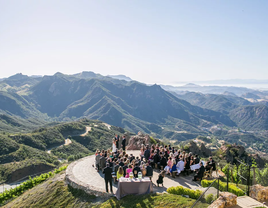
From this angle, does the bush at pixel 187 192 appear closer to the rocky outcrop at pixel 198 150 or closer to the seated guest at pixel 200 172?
the seated guest at pixel 200 172

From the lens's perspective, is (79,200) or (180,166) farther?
(180,166)

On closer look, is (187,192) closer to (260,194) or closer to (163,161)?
(260,194)

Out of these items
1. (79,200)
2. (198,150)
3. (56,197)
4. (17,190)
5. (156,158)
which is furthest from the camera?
(198,150)

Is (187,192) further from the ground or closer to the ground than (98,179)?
further from the ground

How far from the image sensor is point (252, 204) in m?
11.8

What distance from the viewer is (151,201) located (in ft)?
48.3

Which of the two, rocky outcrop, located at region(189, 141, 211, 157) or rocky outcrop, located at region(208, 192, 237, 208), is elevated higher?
rocky outcrop, located at region(208, 192, 237, 208)

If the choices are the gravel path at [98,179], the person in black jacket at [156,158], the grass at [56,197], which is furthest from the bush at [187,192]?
the person in black jacket at [156,158]

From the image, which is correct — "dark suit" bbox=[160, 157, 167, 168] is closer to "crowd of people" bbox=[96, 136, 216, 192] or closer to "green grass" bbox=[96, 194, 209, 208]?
"crowd of people" bbox=[96, 136, 216, 192]

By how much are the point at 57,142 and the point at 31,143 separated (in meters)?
17.2

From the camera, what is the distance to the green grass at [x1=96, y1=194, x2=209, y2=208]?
13.8 m

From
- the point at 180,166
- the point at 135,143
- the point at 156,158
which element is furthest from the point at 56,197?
the point at 135,143

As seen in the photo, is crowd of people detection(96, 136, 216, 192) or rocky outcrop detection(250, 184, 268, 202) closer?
rocky outcrop detection(250, 184, 268, 202)

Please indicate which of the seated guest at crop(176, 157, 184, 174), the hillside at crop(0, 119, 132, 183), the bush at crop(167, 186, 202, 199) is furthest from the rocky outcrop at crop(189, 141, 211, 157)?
the bush at crop(167, 186, 202, 199)
